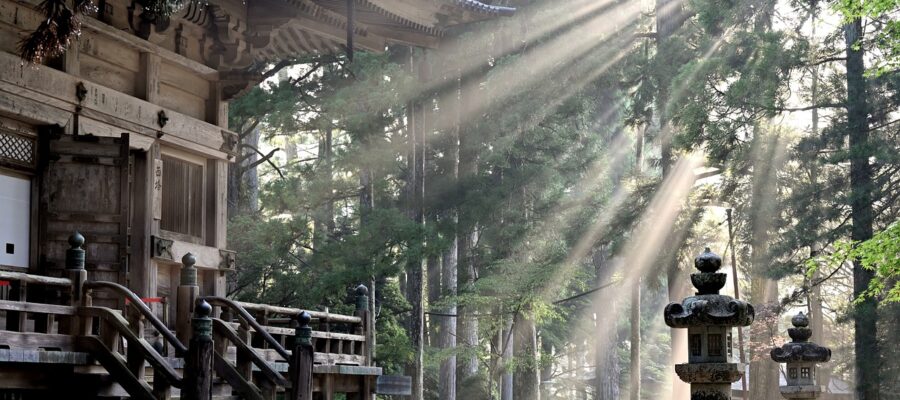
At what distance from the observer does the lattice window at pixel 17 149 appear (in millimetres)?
12992

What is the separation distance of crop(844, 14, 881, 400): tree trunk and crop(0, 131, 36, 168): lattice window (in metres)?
17.2

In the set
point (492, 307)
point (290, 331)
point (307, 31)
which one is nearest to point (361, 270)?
point (492, 307)

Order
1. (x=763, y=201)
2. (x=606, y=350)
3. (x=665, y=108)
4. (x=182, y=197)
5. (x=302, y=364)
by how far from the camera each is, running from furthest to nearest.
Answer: (x=606, y=350)
(x=665, y=108)
(x=763, y=201)
(x=182, y=197)
(x=302, y=364)

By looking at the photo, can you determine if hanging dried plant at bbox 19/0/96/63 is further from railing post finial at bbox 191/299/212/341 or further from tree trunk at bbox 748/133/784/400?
tree trunk at bbox 748/133/784/400

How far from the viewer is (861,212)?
25.4m

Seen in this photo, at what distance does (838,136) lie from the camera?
89.7 feet

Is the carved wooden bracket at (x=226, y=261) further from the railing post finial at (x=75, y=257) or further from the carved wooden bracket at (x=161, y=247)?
the railing post finial at (x=75, y=257)

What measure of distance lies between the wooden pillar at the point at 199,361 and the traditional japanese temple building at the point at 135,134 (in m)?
1.12

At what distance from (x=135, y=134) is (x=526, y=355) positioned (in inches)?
766

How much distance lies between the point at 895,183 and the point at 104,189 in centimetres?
1810

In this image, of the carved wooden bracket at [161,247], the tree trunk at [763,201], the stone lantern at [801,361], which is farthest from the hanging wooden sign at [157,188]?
the tree trunk at [763,201]

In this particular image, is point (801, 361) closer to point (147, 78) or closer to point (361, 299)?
point (361, 299)

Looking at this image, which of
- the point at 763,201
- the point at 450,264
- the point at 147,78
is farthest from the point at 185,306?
the point at 450,264

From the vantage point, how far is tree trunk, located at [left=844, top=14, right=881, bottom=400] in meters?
25.2
